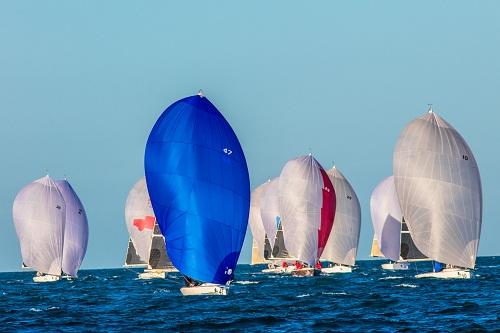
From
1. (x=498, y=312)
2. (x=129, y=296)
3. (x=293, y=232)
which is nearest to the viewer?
(x=498, y=312)

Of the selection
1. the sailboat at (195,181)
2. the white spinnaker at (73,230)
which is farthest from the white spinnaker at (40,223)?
the sailboat at (195,181)

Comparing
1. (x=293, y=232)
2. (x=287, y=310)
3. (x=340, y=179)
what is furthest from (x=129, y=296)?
(x=340, y=179)

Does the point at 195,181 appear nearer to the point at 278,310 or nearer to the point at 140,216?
the point at 278,310

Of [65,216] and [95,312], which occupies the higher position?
[65,216]

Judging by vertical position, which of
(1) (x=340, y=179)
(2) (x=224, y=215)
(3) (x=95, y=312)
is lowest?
(3) (x=95, y=312)

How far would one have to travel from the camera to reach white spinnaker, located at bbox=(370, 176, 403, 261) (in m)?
122

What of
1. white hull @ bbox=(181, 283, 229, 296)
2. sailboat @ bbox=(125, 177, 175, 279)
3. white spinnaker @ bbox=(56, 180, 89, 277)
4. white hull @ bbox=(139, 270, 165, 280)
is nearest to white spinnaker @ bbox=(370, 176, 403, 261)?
sailboat @ bbox=(125, 177, 175, 279)

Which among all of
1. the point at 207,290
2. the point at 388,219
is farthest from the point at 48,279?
the point at 207,290

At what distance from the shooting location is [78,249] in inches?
4279

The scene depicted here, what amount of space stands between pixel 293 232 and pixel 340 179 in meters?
14.4

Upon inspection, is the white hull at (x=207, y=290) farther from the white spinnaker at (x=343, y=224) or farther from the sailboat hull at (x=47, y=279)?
the white spinnaker at (x=343, y=224)

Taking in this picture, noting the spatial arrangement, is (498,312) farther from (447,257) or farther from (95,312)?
(447,257)

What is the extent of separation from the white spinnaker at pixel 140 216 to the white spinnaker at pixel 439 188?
46471 mm

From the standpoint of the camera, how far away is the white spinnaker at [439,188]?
8056 centimetres
